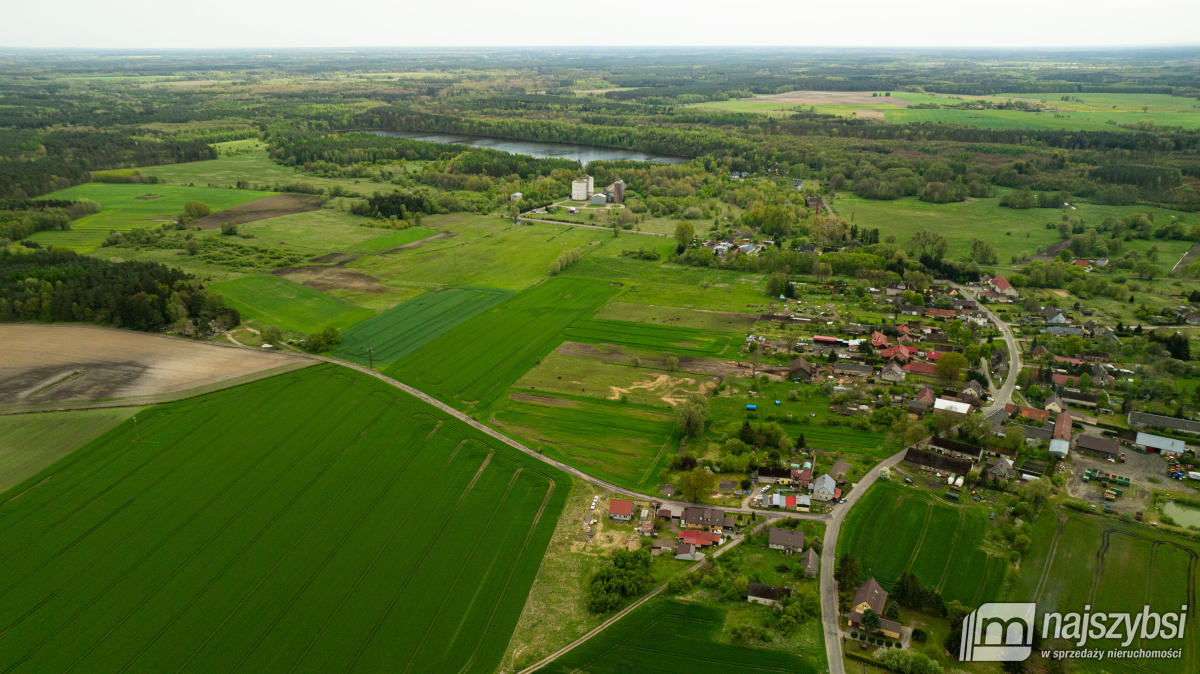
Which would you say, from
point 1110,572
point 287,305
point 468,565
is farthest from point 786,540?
point 287,305

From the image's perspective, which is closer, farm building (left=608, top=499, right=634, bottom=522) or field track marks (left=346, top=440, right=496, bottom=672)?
field track marks (left=346, top=440, right=496, bottom=672)

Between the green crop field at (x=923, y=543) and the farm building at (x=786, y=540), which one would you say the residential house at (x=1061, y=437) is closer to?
the green crop field at (x=923, y=543)

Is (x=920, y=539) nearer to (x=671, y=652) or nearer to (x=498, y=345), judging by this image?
(x=671, y=652)

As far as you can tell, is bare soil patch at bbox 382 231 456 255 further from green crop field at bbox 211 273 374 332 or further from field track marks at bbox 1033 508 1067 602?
field track marks at bbox 1033 508 1067 602

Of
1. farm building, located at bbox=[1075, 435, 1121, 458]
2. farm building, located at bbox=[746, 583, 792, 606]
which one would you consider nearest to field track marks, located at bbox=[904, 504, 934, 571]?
farm building, located at bbox=[746, 583, 792, 606]

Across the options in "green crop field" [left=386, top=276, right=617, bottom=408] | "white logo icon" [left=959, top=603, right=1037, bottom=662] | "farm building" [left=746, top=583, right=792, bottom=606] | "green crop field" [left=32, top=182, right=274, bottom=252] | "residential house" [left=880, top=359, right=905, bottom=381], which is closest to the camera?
"white logo icon" [left=959, top=603, right=1037, bottom=662]

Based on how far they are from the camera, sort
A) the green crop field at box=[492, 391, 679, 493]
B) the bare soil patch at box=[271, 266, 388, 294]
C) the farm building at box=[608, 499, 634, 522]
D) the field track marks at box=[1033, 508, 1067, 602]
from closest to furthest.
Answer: the field track marks at box=[1033, 508, 1067, 602] → the farm building at box=[608, 499, 634, 522] → the green crop field at box=[492, 391, 679, 493] → the bare soil patch at box=[271, 266, 388, 294]

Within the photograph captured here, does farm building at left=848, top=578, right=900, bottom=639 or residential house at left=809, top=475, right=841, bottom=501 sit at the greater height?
residential house at left=809, top=475, right=841, bottom=501

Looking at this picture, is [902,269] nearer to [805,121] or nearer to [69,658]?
[69,658]

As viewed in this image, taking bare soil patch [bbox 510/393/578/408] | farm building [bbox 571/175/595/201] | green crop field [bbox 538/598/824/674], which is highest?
farm building [bbox 571/175/595/201]
